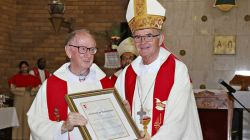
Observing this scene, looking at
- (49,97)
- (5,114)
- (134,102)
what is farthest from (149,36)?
(5,114)

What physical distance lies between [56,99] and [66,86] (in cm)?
13

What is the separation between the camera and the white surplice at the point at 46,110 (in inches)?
142

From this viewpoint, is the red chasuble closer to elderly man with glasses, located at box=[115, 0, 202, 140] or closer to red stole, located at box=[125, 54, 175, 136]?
elderly man with glasses, located at box=[115, 0, 202, 140]

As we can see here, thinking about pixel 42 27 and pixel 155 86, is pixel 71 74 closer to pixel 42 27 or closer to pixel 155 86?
pixel 155 86

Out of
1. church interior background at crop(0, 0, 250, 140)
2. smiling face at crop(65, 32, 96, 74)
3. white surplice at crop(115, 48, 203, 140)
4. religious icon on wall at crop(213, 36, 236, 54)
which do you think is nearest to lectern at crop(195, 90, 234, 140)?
church interior background at crop(0, 0, 250, 140)

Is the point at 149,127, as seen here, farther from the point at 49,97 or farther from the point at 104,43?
the point at 104,43

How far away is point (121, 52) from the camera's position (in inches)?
254

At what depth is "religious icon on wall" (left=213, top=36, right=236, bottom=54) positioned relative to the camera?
948 cm

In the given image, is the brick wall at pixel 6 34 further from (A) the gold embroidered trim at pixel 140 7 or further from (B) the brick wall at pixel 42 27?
(A) the gold embroidered trim at pixel 140 7

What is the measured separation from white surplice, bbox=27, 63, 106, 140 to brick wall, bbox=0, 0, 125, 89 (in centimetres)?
862

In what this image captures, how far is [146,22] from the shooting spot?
380cm

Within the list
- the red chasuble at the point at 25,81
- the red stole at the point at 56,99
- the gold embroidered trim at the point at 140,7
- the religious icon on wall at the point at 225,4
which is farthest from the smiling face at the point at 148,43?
the red chasuble at the point at 25,81

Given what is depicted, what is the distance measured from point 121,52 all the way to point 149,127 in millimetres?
2747

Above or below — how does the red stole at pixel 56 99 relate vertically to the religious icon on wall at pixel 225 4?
below
